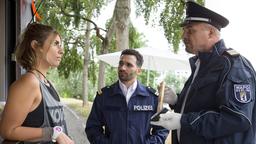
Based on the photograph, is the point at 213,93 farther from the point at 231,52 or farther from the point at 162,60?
the point at 162,60

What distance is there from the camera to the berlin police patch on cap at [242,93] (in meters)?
1.31

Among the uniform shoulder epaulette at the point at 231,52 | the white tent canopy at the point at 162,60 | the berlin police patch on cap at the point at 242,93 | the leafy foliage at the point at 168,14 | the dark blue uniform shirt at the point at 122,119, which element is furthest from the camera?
the leafy foliage at the point at 168,14

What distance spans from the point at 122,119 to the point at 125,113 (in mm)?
44

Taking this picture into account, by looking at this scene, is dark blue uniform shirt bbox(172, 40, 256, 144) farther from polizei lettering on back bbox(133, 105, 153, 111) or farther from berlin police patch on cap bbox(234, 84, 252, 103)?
polizei lettering on back bbox(133, 105, 153, 111)

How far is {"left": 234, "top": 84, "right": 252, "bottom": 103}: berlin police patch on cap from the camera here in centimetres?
131

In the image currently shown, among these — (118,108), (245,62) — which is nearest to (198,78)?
(245,62)

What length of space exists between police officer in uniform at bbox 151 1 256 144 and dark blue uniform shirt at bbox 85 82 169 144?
1.87 ft

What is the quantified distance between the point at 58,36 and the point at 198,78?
0.65m

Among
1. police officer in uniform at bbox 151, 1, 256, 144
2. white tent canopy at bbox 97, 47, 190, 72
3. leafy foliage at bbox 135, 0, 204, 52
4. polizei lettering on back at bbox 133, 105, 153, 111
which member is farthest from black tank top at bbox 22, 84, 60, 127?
leafy foliage at bbox 135, 0, 204, 52

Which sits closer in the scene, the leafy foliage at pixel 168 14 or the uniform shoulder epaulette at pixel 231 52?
the uniform shoulder epaulette at pixel 231 52

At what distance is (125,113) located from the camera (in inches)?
85.2

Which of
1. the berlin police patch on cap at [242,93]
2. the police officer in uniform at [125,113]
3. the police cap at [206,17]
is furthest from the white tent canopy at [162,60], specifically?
the berlin police patch on cap at [242,93]

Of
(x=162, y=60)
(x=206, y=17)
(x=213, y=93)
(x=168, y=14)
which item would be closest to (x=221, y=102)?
(x=213, y=93)

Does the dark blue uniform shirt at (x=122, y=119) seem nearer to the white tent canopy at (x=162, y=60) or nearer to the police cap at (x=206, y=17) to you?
the police cap at (x=206, y=17)
